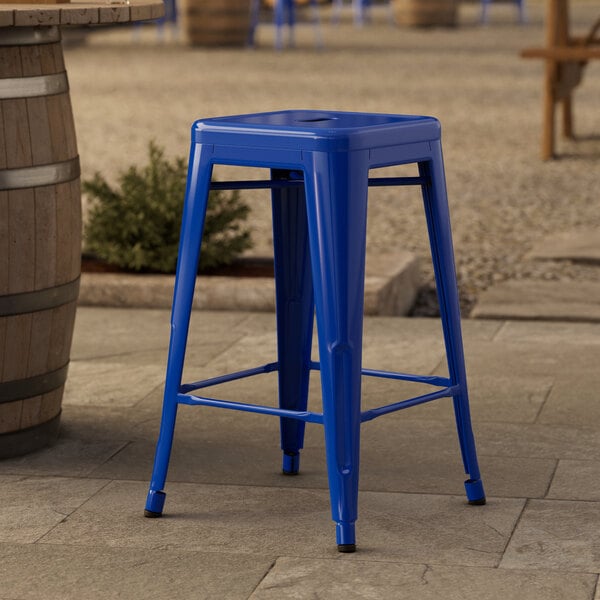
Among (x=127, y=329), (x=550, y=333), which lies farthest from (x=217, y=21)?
(x=550, y=333)

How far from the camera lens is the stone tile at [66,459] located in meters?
3.16

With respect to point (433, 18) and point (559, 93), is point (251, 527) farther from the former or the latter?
point (433, 18)

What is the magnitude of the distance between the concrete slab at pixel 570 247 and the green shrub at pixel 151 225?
1290 mm

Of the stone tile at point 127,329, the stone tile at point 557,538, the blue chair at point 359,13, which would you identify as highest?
the blue chair at point 359,13

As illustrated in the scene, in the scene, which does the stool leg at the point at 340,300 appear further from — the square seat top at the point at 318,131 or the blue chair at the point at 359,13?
the blue chair at the point at 359,13

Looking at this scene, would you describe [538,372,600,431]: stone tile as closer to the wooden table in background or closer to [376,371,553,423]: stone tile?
[376,371,553,423]: stone tile

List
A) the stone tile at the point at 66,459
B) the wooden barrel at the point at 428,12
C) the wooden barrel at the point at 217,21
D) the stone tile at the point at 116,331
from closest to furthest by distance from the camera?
1. the stone tile at the point at 66,459
2. the stone tile at the point at 116,331
3. the wooden barrel at the point at 217,21
4. the wooden barrel at the point at 428,12

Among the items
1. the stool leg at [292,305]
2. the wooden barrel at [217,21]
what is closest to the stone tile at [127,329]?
the stool leg at [292,305]

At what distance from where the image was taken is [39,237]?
3096 millimetres

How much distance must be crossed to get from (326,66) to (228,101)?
3.06 m

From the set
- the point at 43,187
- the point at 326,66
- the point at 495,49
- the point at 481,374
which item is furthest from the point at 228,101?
the point at 43,187

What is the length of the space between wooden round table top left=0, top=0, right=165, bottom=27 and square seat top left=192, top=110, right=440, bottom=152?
0.38m

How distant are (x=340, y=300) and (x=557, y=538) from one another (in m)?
0.62

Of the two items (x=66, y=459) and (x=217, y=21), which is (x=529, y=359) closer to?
(x=66, y=459)
